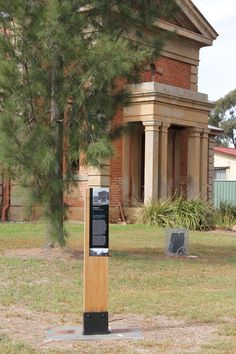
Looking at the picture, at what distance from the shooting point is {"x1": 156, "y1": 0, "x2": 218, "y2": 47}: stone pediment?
1046 inches

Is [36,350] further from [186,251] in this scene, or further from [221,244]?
[221,244]

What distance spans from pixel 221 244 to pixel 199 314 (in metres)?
9.49

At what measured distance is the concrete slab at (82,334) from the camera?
23.6 feet

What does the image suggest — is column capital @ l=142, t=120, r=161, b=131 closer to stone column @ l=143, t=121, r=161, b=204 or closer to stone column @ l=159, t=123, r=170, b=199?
stone column @ l=143, t=121, r=161, b=204

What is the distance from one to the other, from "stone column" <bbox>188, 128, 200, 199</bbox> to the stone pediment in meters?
3.99

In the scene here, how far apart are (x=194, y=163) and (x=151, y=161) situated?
2.98 m

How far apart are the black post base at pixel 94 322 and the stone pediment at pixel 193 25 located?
20.1m

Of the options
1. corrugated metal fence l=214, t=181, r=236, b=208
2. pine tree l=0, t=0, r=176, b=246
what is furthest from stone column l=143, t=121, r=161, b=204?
corrugated metal fence l=214, t=181, r=236, b=208

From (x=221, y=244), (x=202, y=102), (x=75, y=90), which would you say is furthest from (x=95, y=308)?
(x=202, y=102)

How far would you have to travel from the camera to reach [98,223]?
731 cm

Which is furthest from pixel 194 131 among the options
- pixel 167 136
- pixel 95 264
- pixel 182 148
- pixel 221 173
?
pixel 221 173

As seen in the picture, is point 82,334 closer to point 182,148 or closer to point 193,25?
point 182,148

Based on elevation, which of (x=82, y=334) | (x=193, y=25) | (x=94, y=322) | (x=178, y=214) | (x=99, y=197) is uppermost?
(x=193, y=25)

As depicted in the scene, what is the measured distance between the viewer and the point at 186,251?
1465 centimetres
